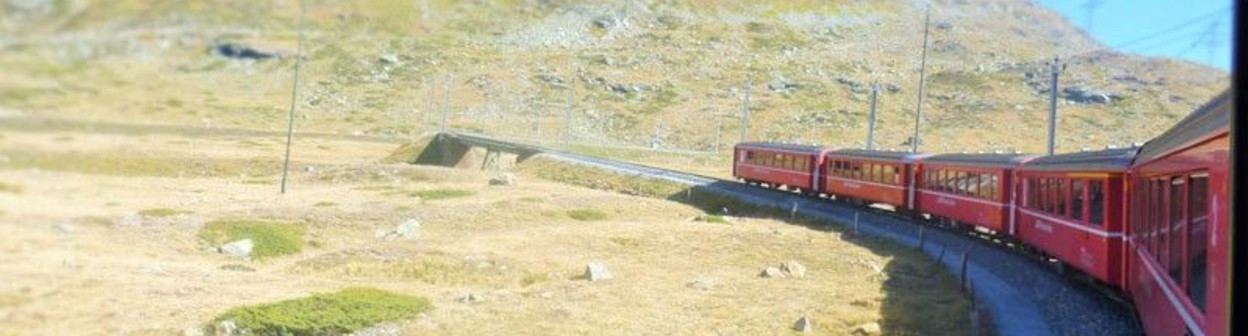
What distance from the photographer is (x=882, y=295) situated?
19359mm

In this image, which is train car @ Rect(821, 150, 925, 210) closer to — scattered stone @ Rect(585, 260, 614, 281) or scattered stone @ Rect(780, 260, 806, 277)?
scattered stone @ Rect(780, 260, 806, 277)

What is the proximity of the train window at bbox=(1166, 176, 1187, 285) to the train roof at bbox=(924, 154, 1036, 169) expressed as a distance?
582 inches

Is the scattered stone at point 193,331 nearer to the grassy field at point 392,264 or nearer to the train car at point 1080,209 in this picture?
the grassy field at point 392,264

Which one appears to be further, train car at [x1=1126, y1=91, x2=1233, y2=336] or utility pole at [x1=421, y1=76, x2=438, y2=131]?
utility pole at [x1=421, y1=76, x2=438, y2=131]

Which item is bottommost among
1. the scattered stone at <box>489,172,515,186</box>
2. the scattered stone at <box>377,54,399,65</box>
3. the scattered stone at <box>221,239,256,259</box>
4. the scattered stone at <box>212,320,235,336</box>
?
the scattered stone at <box>212,320,235,336</box>

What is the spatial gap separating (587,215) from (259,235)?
1268 centimetres

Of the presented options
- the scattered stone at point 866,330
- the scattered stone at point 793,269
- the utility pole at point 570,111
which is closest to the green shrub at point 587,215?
the scattered stone at point 793,269

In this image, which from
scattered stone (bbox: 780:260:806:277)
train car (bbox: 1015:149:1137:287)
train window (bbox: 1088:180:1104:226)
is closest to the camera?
train car (bbox: 1015:149:1137:287)

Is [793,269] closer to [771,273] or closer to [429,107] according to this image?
[771,273]

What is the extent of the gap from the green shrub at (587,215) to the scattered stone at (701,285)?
13.3 meters

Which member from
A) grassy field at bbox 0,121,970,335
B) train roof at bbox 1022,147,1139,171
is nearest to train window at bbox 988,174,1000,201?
grassy field at bbox 0,121,970,335

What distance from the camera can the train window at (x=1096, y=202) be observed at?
16.7 metres

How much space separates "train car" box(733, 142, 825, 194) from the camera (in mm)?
41844

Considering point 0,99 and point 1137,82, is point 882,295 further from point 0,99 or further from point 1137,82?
point 1137,82
